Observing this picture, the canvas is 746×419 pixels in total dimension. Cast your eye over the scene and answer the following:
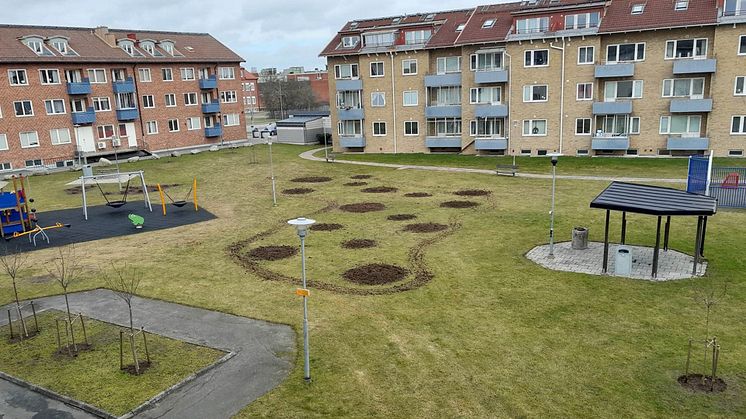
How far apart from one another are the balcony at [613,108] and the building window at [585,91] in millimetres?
1053

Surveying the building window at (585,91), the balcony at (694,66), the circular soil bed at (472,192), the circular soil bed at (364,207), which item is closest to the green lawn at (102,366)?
the circular soil bed at (364,207)

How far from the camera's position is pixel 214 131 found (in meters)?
69.1

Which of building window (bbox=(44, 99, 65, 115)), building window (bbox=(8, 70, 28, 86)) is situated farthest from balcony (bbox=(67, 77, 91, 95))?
building window (bbox=(8, 70, 28, 86))

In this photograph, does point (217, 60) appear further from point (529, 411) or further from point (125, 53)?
point (529, 411)

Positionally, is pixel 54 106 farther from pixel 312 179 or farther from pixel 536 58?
pixel 536 58

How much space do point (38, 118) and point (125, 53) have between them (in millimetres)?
12381

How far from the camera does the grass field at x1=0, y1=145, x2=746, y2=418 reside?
468 inches

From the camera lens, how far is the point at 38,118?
5275 cm

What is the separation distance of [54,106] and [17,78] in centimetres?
402

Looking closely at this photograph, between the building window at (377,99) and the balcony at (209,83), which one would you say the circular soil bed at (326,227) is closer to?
the building window at (377,99)

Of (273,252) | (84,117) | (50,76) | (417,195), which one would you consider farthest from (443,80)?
(50,76)

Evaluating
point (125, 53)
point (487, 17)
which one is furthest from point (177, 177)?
point (487, 17)

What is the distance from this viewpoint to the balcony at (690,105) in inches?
1734

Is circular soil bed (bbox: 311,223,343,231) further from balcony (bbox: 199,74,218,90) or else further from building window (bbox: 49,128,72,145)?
balcony (bbox: 199,74,218,90)
